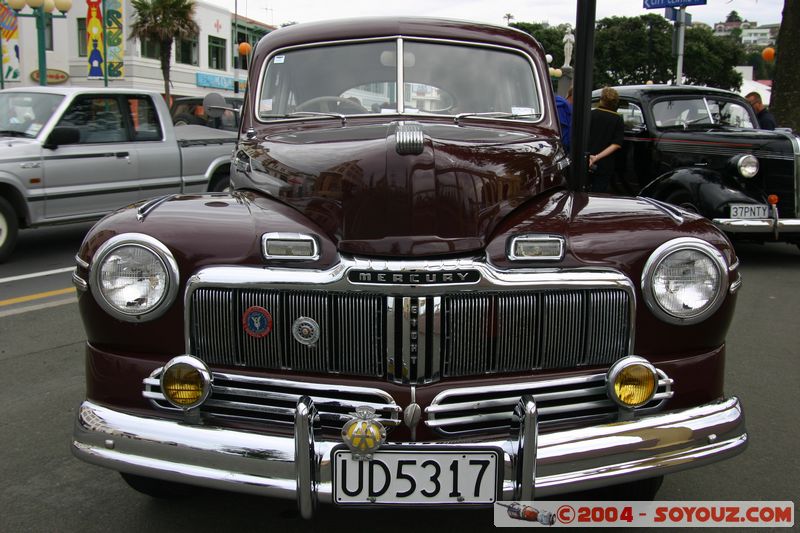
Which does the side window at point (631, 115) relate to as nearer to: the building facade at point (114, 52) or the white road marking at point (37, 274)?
the white road marking at point (37, 274)

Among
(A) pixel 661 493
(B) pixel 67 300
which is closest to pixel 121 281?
(A) pixel 661 493

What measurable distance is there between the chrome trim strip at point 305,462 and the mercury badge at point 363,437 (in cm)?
10

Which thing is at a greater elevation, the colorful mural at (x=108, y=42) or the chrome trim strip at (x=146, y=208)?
the colorful mural at (x=108, y=42)

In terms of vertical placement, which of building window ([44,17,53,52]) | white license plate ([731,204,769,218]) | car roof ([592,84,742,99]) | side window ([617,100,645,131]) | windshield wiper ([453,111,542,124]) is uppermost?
building window ([44,17,53,52])

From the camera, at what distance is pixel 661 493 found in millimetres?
2990

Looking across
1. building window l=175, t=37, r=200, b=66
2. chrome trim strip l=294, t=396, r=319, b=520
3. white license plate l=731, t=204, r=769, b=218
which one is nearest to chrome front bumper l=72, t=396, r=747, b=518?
chrome trim strip l=294, t=396, r=319, b=520

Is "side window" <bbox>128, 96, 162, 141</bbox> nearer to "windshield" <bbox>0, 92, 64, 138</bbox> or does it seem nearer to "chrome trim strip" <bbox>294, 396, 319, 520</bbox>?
"windshield" <bbox>0, 92, 64, 138</bbox>

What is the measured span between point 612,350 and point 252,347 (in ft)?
3.74

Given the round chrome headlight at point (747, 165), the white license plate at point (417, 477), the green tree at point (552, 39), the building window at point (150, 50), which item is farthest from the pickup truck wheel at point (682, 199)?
the green tree at point (552, 39)

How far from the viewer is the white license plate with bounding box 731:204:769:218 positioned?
7.82m

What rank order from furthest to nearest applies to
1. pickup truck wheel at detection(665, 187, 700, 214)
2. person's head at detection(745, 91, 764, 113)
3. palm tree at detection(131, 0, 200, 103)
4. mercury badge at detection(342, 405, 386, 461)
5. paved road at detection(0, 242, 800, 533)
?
1. palm tree at detection(131, 0, 200, 103)
2. person's head at detection(745, 91, 764, 113)
3. pickup truck wheel at detection(665, 187, 700, 214)
4. paved road at detection(0, 242, 800, 533)
5. mercury badge at detection(342, 405, 386, 461)

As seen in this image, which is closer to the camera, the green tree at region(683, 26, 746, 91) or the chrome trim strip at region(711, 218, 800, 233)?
the chrome trim strip at region(711, 218, 800, 233)

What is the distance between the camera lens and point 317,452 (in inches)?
82.6

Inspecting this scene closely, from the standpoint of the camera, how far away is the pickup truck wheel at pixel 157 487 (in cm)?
278
